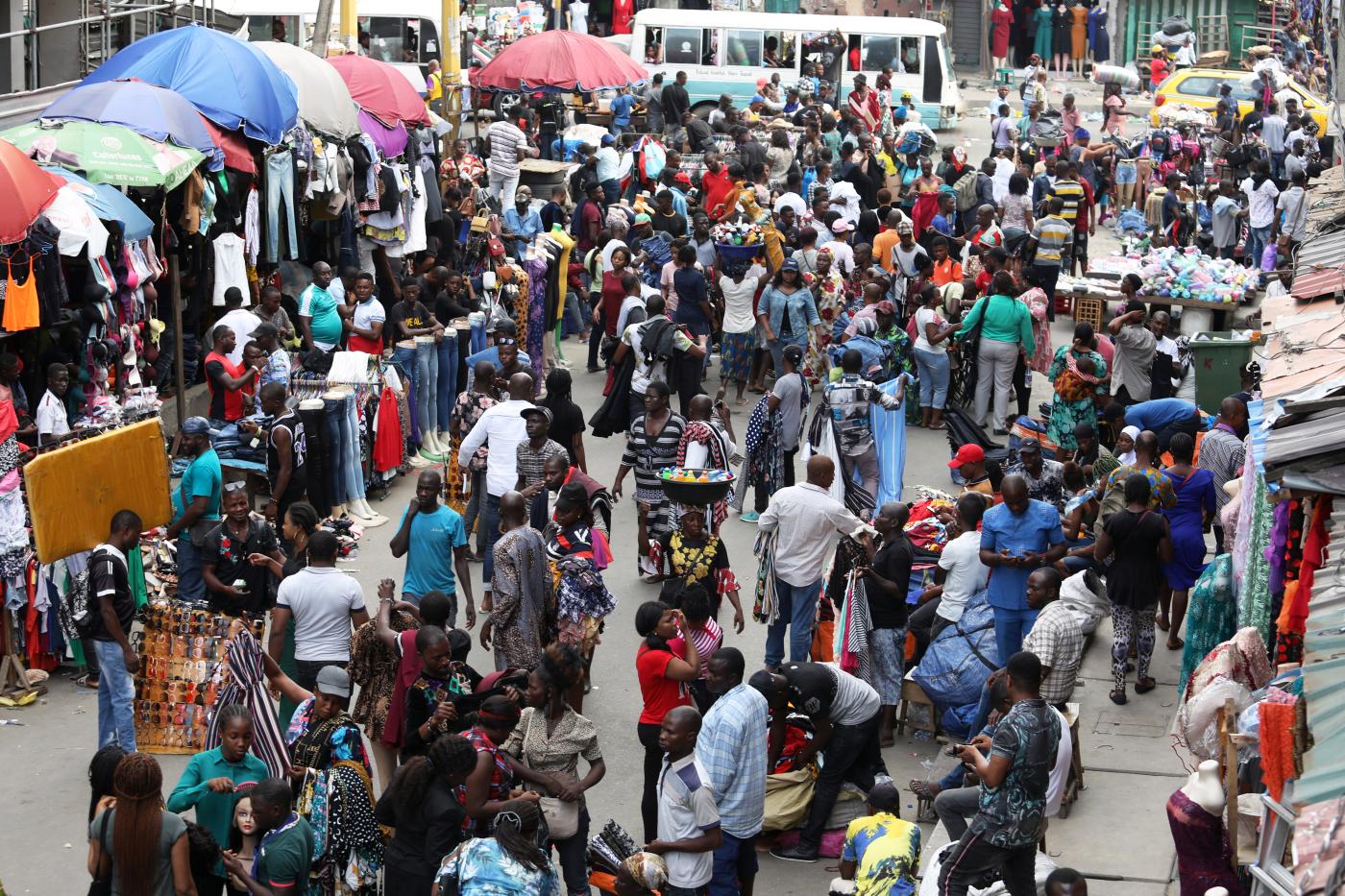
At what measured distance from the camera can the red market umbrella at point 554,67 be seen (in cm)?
2597

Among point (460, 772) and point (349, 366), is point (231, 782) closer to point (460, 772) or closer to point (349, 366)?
point (460, 772)

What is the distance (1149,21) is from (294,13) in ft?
70.8

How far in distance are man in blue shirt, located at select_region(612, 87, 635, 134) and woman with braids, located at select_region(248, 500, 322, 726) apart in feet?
61.6

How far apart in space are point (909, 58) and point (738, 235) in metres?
16.5

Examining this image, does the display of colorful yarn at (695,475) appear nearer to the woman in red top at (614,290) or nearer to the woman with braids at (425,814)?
the woman with braids at (425,814)

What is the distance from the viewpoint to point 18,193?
12.5m

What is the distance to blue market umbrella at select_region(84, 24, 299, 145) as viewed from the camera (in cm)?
1627

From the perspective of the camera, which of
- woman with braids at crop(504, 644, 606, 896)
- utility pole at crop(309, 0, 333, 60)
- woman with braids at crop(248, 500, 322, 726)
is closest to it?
woman with braids at crop(504, 644, 606, 896)

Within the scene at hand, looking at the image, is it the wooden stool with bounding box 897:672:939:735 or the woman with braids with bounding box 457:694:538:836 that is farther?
the wooden stool with bounding box 897:672:939:735

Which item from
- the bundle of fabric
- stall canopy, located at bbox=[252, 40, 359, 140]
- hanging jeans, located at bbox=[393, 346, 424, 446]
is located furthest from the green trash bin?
stall canopy, located at bbox=[252, 40, 359, 140]

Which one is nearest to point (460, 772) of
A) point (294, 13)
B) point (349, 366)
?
point (349, 366)

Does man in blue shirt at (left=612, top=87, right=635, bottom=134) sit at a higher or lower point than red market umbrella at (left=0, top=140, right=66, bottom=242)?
higher

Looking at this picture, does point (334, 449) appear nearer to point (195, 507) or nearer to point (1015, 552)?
point (195, 507)

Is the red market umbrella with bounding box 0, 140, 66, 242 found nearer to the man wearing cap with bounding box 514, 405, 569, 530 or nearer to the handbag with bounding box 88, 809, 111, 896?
the man wearing cap with bounding box 514, 405, 569, 530
